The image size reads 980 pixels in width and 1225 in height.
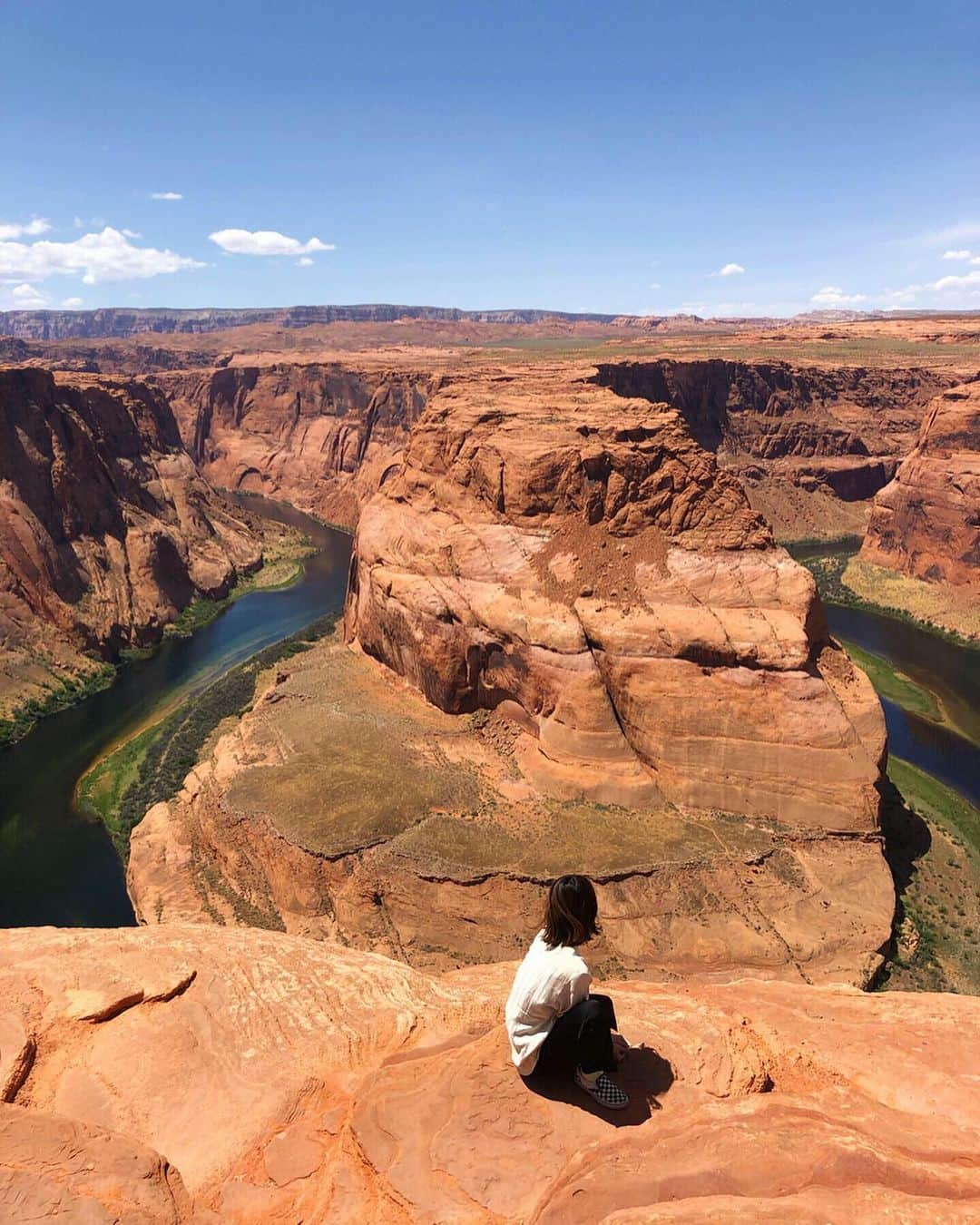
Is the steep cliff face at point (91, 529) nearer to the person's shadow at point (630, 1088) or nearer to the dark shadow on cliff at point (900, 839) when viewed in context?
the dark shadow on cliff at point (900, 839)

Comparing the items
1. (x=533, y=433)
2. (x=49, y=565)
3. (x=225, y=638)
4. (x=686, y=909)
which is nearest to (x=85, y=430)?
(x=49, y=565)

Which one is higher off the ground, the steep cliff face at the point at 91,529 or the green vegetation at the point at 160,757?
the steep cliff face at the point at 91,529

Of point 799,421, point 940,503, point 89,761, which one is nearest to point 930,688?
point 940,503

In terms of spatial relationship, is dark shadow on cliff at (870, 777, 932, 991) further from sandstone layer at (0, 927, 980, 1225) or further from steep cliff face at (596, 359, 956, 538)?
steep cliff face at (596, 359, 956, 538)

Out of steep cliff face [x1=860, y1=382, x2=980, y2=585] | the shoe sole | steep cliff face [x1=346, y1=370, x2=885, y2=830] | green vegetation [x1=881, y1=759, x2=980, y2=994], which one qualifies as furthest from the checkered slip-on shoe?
steep cliff face [x1=860, y1=382, x2=980, y2=585]

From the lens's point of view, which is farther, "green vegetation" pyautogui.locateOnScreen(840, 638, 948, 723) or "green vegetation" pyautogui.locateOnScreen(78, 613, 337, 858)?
"green vegetation" pyautogui.locateOnScreen(840, 638, 948, 723)

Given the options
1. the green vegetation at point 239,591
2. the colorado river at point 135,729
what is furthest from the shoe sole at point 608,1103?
the green vegetation at point 239,591
